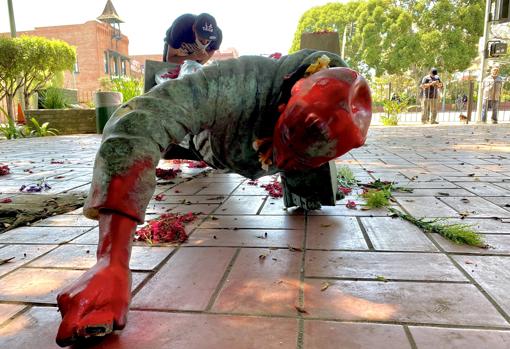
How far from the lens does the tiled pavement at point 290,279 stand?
1128mm

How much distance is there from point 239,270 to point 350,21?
32.9 meters

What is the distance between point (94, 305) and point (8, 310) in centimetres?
48

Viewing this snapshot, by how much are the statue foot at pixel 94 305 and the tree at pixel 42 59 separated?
14.3 meters

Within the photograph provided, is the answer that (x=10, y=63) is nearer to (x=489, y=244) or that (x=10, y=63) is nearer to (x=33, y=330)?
(x=33, y=330)

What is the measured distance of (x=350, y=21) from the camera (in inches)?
1224

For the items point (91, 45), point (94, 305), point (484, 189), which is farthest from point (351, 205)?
point (91, 45)

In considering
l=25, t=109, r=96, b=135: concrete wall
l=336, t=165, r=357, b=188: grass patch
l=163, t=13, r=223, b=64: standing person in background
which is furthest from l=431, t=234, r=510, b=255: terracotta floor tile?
l=25, t=109, r=96, b=135: concrete wall

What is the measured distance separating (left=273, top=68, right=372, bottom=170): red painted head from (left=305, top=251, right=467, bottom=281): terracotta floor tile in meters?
0.46

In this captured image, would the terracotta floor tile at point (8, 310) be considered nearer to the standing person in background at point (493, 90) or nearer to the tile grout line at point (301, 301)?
the tile grout line at point (301, 301)

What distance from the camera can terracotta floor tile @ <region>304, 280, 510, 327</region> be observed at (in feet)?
3.93

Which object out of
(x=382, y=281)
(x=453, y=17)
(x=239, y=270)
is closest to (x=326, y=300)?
(x=382, y=281)

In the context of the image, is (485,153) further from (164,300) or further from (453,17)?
(453,17)

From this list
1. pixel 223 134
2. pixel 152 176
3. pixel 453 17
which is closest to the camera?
pixel 152 176

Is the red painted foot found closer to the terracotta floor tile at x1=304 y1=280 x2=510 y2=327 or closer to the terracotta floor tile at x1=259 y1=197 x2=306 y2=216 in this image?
the terracotta floor tile at x1=304 y1=280 x2=510 y2=327
